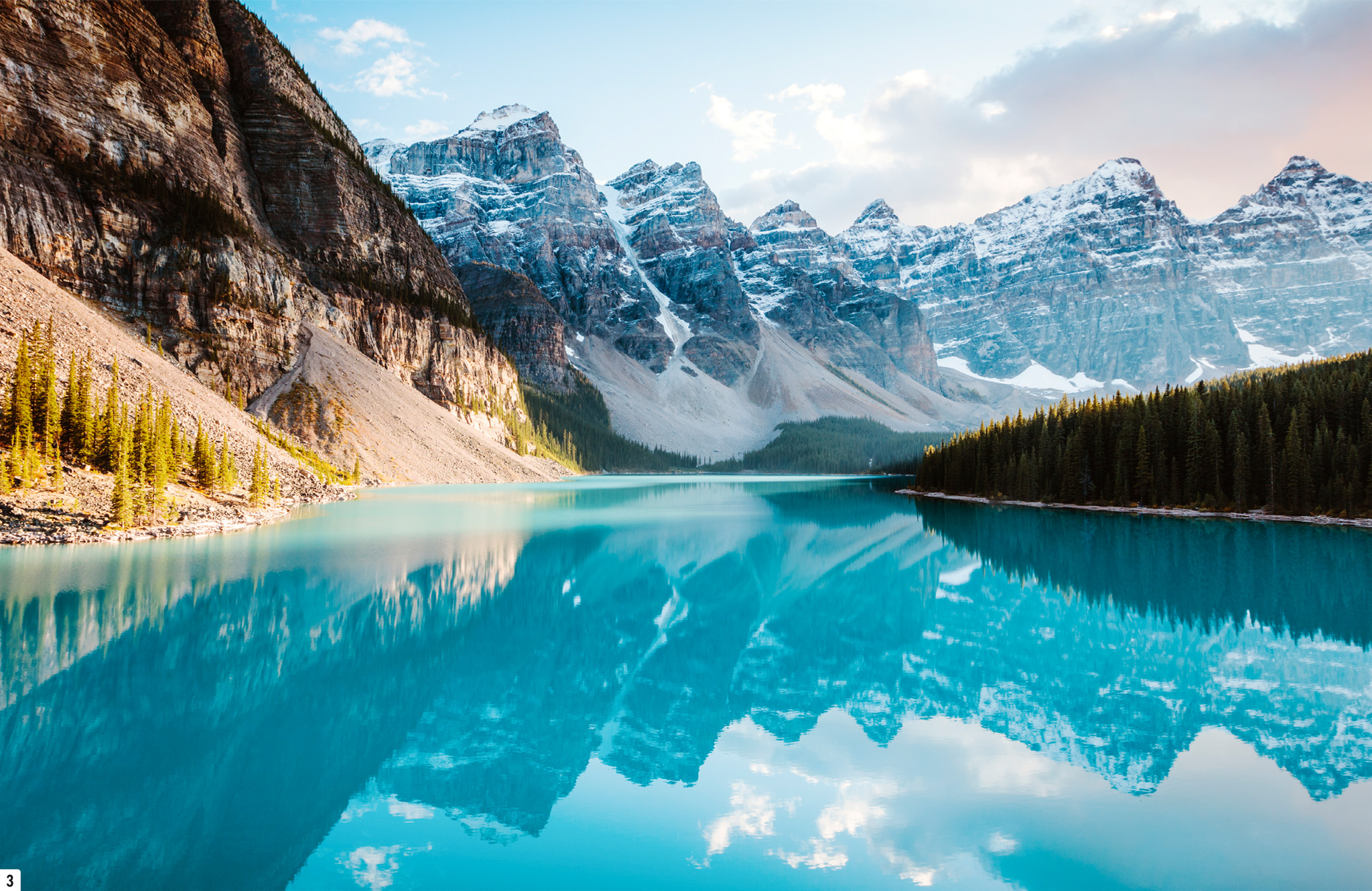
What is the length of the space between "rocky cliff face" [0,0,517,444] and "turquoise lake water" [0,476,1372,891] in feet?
158

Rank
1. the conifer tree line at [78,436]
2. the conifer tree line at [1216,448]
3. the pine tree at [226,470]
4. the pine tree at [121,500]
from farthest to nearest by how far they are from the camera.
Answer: the conifer tree line at [1216,448] < the pine tree at [226,470] < the pine tree at [121,500] < the conifer tree line at [78,436]

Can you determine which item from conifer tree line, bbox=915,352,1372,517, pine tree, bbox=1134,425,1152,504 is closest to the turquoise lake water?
conifer tree line, bbox=915,352,1372,517

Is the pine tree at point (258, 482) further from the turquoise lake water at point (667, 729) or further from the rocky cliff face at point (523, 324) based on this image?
the rocky cliff face at point (523, 324)

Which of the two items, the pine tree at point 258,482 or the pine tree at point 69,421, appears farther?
the pine tree at point 258,482

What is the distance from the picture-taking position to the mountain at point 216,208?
61062 mm

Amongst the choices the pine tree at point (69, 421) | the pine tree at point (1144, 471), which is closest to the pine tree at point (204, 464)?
the pine tree at point (69, 421)

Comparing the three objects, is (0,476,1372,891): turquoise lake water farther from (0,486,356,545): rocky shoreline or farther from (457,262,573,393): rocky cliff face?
(457,262,573,393): rocky cliff face

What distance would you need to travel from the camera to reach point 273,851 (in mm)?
8250

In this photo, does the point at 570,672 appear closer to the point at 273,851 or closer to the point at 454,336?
the point at 273,851

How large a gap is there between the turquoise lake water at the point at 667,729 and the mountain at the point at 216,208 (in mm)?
47583

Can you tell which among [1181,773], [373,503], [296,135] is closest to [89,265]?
[373,503]

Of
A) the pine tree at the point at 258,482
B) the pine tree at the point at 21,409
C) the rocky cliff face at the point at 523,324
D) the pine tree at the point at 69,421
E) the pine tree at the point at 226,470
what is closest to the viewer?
the pine tree at the point at 21,409

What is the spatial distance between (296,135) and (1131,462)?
336 feet

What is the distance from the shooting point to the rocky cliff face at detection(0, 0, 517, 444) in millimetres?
60844
